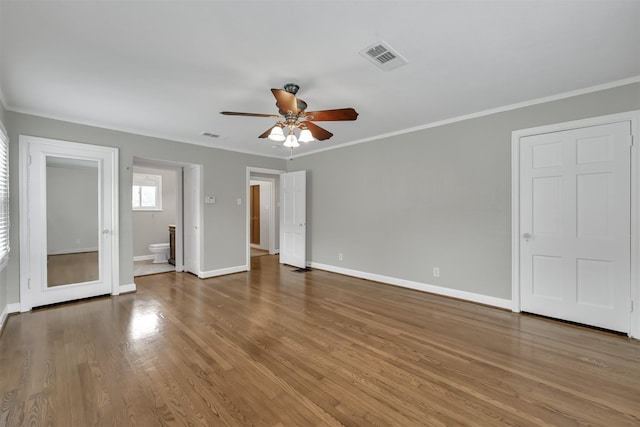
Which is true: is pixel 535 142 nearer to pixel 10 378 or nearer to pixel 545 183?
pixel 545 183

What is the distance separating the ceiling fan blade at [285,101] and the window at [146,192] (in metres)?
5.75

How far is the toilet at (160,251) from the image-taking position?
250 inches

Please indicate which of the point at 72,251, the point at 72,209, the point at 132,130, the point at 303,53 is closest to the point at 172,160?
the point at 132,130

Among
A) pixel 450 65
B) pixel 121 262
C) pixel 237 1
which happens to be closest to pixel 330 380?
pixel 237 1

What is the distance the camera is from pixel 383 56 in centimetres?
223

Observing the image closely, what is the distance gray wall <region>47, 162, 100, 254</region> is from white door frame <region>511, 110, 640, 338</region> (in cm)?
559

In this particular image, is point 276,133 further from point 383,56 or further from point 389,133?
point 389,133

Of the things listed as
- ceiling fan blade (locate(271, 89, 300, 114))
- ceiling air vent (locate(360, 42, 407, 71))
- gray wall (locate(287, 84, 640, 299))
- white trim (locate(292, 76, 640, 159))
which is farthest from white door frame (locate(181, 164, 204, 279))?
ceiling air vent (locate(360, 42, 407, 71))

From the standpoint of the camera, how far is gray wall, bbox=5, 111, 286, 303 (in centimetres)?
335

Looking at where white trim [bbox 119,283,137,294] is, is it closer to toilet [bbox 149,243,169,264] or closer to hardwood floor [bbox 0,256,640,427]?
hardwood floor [bbox 0,256,640,427]

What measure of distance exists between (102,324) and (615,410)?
445 centimetres

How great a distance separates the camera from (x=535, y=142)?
3.21 m

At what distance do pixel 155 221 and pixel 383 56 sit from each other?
265 inches

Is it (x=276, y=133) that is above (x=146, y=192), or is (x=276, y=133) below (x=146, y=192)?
above
